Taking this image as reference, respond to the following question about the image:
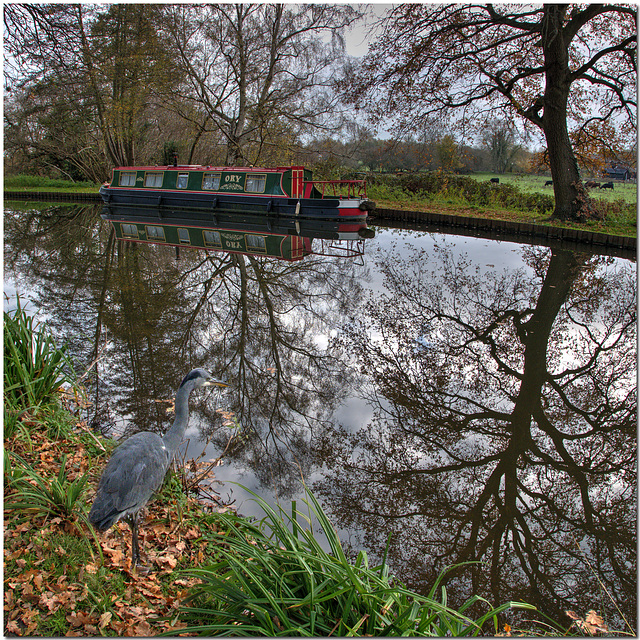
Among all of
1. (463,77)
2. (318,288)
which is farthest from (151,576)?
(463,77)

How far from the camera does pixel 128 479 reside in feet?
5.74

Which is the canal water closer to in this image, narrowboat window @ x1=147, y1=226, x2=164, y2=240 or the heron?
the heron

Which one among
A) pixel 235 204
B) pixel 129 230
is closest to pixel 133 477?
pixel 129 230

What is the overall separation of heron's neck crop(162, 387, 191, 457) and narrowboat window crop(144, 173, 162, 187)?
49.9 ft

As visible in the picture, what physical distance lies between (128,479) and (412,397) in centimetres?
245

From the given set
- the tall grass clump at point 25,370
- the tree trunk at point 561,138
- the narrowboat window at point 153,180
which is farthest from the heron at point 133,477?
the narrowboat window at point 153,180

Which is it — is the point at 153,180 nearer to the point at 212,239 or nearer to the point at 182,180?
the point at 182,180

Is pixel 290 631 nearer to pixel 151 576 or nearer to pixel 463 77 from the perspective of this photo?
pixel 151 576

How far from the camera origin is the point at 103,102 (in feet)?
61.4

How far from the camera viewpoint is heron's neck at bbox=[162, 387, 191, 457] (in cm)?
198

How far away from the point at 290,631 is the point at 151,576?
0.86m

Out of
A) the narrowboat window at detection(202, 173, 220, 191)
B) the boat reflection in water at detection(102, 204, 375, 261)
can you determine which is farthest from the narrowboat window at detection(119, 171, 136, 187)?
the narrowboat window at detection(202, 173, 220, 191)

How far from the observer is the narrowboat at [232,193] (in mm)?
12812

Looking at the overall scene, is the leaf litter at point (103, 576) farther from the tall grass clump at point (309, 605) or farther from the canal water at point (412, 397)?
the canal water at point (412, 397)
